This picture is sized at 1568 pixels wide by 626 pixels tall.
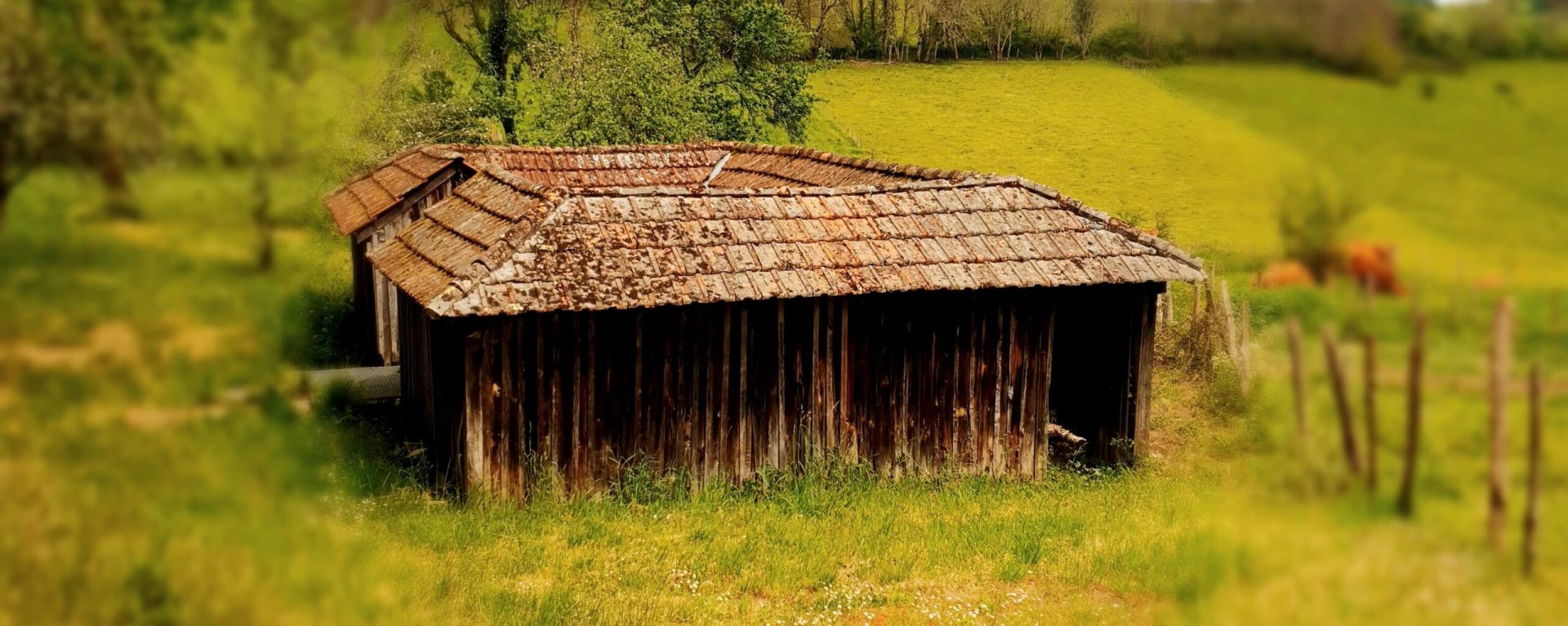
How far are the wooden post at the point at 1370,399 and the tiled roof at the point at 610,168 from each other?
12.9 metres

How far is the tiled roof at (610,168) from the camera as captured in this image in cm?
1470

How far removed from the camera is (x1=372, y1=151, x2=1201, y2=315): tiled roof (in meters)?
8.96

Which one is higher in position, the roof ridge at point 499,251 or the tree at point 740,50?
the tree at point 740,50

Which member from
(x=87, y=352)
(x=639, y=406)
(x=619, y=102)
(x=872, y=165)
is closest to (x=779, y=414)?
(x=639, y=406)

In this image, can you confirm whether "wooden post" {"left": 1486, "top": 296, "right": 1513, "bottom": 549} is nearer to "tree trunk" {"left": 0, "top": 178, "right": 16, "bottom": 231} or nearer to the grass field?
the grass field

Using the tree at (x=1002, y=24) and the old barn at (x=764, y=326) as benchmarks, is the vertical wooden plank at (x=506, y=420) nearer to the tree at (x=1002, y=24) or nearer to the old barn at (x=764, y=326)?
the old barn at (x=764, y=326)

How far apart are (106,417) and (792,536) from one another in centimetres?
767

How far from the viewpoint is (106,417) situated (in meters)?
1.16

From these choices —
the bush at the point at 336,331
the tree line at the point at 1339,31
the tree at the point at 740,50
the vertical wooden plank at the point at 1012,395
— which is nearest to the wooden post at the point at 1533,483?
the tree line at the point at 1339,31

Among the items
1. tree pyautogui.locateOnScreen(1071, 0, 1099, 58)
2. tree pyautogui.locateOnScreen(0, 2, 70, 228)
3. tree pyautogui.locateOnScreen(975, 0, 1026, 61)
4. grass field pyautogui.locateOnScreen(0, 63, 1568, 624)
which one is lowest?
grass field pyautogui.locateOnScreen(0, 63, 1568, 624)

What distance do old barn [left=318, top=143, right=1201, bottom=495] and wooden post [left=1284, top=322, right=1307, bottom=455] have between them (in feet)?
25.8

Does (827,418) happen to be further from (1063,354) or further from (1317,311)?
(1317,311)

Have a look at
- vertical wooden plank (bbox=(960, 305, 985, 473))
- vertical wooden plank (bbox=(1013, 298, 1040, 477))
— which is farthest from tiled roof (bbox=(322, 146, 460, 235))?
vertical wooden plank (bbox=(1013, 298, 1040, 477))

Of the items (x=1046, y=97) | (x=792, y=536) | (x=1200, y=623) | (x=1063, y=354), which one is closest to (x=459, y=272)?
(x=792, y=536)
